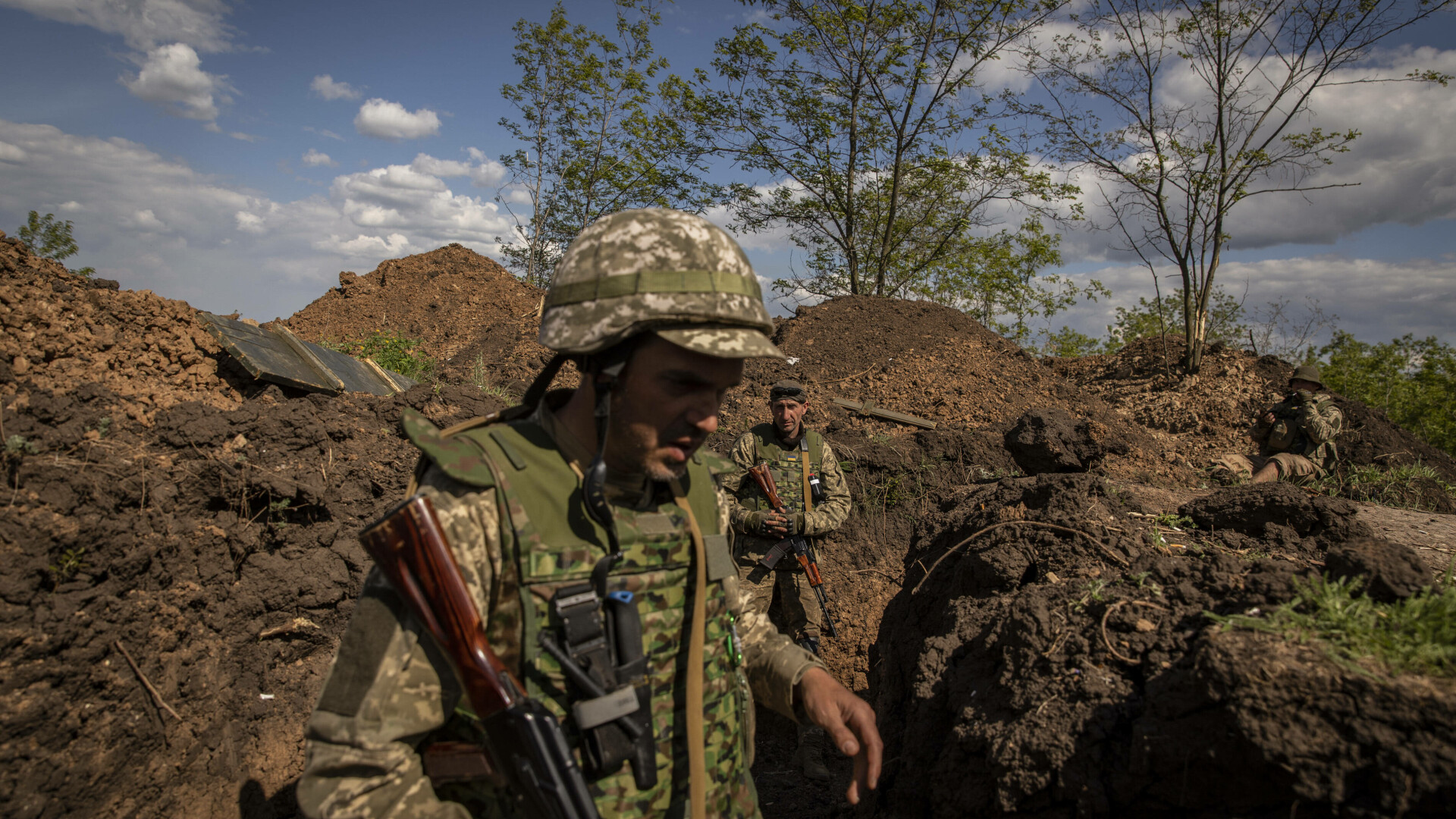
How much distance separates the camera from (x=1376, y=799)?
1348 millimetres

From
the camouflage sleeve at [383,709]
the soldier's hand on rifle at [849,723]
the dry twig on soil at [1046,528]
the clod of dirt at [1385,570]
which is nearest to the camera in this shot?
the camouflage sleeve at [383,709]

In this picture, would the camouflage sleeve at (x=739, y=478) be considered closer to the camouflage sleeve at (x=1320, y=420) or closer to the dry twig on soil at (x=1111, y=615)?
the dry twig on soil at (x=1111, y=615)

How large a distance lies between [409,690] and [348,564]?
4105mm

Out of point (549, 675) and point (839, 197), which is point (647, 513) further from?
point (839, 197)

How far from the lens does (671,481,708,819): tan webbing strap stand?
1.49m

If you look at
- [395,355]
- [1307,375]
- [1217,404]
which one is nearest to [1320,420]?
[1307,375]

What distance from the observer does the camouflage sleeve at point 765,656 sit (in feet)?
5.83

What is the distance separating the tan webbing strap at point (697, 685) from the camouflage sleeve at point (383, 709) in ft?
1.53

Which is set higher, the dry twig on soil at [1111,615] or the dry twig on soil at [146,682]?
the dry twig on soil at [1111,615]

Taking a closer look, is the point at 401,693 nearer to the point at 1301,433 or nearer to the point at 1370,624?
the point at 1370,624

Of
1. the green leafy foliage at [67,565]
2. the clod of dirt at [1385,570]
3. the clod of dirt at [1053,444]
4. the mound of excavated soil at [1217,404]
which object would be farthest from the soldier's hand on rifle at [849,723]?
the mound of excavated soil at [1217,404]

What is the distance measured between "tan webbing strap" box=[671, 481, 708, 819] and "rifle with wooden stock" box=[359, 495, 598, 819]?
0.33m

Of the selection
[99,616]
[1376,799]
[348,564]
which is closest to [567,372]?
[348,564]

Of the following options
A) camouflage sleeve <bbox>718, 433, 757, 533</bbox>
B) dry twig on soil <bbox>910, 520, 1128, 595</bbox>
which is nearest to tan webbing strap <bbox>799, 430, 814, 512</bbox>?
camouflage sleeve <bbox>718, 433, 757, 533</bbox>
